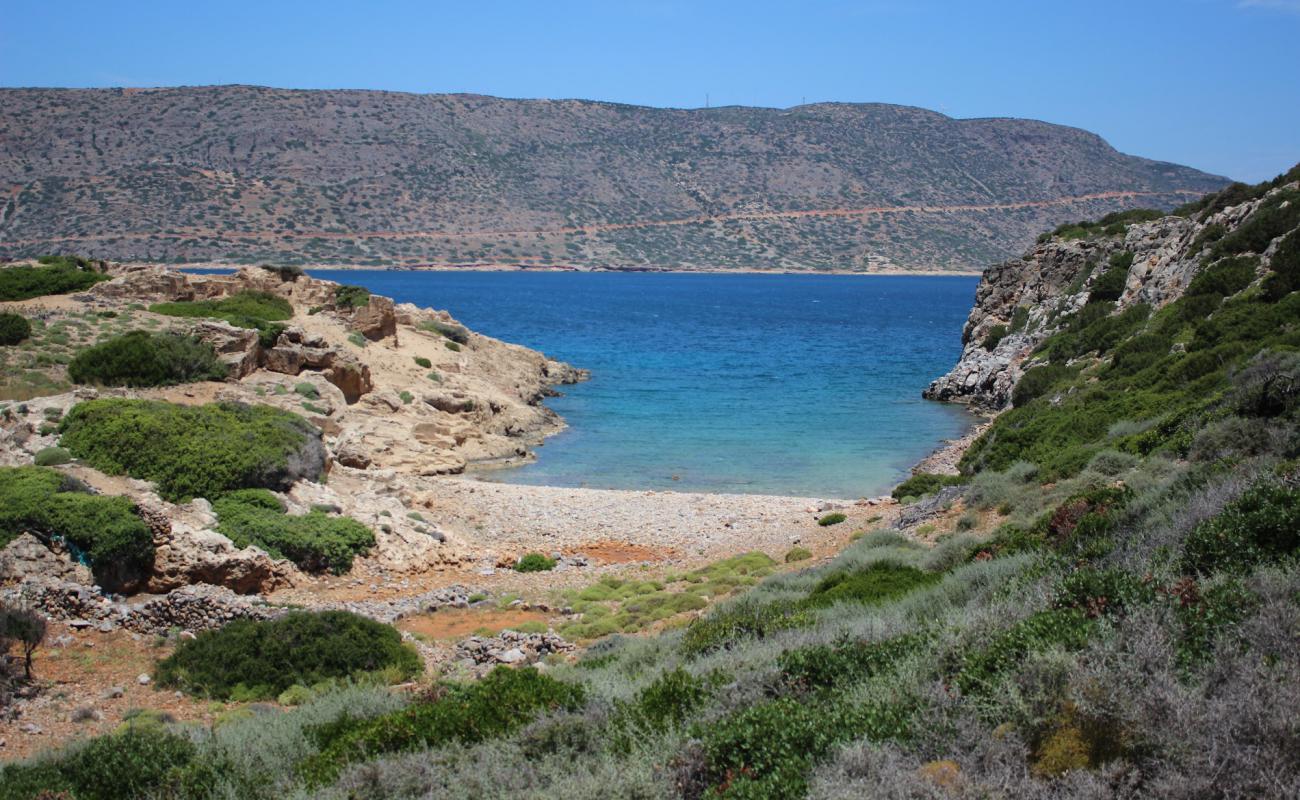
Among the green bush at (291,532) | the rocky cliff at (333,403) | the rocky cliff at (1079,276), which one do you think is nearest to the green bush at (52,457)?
the rocky cliff at (333,403)

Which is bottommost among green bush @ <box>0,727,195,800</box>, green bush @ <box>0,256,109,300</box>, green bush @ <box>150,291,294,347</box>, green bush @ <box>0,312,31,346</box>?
green bush @ <box>0,727,195,800</box>

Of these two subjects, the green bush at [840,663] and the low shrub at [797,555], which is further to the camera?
the low shrub at [797,555]

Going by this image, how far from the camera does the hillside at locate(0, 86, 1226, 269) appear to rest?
356 feet

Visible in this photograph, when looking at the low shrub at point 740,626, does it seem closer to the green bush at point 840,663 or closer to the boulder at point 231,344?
the green bush at point 840,663

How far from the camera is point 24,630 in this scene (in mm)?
10594

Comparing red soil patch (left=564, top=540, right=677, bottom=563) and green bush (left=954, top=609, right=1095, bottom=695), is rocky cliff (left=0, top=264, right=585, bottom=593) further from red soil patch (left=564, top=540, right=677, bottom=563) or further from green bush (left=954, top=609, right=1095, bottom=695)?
green bush (left=954, top=609, right=1095, bottom=695)

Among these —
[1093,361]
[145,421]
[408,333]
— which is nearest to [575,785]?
[145,421]

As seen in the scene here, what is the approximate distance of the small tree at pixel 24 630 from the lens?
10.3m

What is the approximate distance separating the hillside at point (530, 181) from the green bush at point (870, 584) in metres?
98.5

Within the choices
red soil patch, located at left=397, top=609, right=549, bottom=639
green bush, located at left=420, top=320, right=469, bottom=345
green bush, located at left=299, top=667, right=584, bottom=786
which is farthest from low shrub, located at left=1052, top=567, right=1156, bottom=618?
green bush, located at left=420, top=320, right=469, bottom=345

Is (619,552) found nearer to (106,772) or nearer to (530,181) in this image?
(106,772)

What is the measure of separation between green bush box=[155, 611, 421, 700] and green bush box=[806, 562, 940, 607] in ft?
15.4

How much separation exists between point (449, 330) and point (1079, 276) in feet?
81.9

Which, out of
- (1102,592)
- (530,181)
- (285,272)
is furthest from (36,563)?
(530,181)
